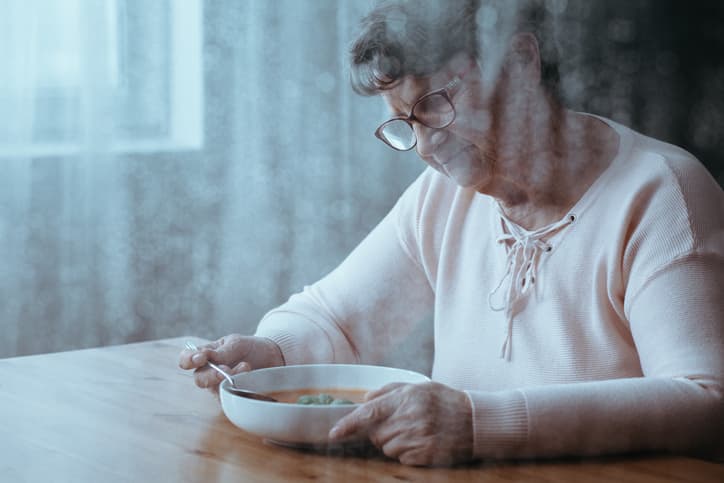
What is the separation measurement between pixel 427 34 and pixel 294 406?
15.0 inches

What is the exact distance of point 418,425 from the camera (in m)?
0.70

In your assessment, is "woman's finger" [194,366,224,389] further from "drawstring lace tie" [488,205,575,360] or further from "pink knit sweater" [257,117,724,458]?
"drawstring lace tie" [488,205,575,360]

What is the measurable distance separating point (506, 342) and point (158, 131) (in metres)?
0.42

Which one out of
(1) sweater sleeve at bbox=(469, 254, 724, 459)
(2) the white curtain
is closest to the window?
(2) the white curtain

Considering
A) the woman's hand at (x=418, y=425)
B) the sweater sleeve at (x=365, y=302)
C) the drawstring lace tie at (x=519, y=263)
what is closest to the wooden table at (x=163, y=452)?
the woman's hand at (x=418, y=425)

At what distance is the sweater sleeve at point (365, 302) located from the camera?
1057 millimetres

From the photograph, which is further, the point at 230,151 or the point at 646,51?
→ the point at 230,151

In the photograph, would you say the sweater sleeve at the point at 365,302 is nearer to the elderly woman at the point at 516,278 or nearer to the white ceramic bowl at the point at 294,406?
the elderly woman at the point at 516,278

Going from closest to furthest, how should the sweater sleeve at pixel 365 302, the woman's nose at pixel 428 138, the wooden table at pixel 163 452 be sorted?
the wooden table at pixel 163 452
the woman's nose at pixel 428 138
the sweater sleeve at pixel 365 302

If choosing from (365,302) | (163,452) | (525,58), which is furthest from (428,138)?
(163,452)

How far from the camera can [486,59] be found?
867mm

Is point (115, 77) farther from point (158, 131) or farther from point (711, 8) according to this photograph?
point (711, 8)

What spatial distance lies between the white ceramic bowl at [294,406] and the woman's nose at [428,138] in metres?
0.24

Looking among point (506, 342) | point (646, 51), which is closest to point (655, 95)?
point (646, 51)
